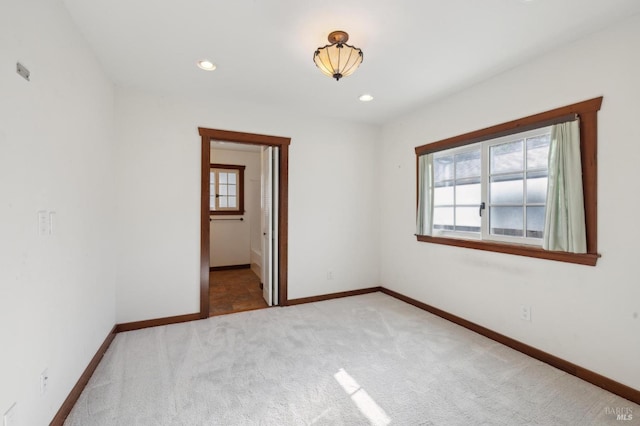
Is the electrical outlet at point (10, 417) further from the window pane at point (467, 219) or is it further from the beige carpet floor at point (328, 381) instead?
the window pane at point (467, 219)

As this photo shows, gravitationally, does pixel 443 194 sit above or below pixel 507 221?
above

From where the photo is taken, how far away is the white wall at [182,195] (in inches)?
116

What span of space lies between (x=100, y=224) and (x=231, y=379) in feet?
5.81

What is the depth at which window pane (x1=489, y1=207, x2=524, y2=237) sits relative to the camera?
2624 mm

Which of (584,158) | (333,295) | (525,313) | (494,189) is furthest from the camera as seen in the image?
(333,295)

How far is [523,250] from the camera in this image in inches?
97.5

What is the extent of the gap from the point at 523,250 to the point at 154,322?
3.77m

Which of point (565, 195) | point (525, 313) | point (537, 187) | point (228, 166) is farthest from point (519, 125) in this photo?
point (228, 166)

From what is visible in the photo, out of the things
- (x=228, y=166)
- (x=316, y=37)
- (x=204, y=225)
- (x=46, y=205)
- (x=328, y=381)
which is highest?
(x=316, y=37)

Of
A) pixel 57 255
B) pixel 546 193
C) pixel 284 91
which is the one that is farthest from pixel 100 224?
pixel 546 193

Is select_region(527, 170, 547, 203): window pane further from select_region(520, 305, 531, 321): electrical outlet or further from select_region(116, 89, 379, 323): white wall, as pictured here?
select_region(116, 89, 379, 323): white wall

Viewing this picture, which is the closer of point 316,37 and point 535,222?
point 316,37

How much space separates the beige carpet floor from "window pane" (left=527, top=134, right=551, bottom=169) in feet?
5.58

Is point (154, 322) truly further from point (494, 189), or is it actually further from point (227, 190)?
point (494, 189)
